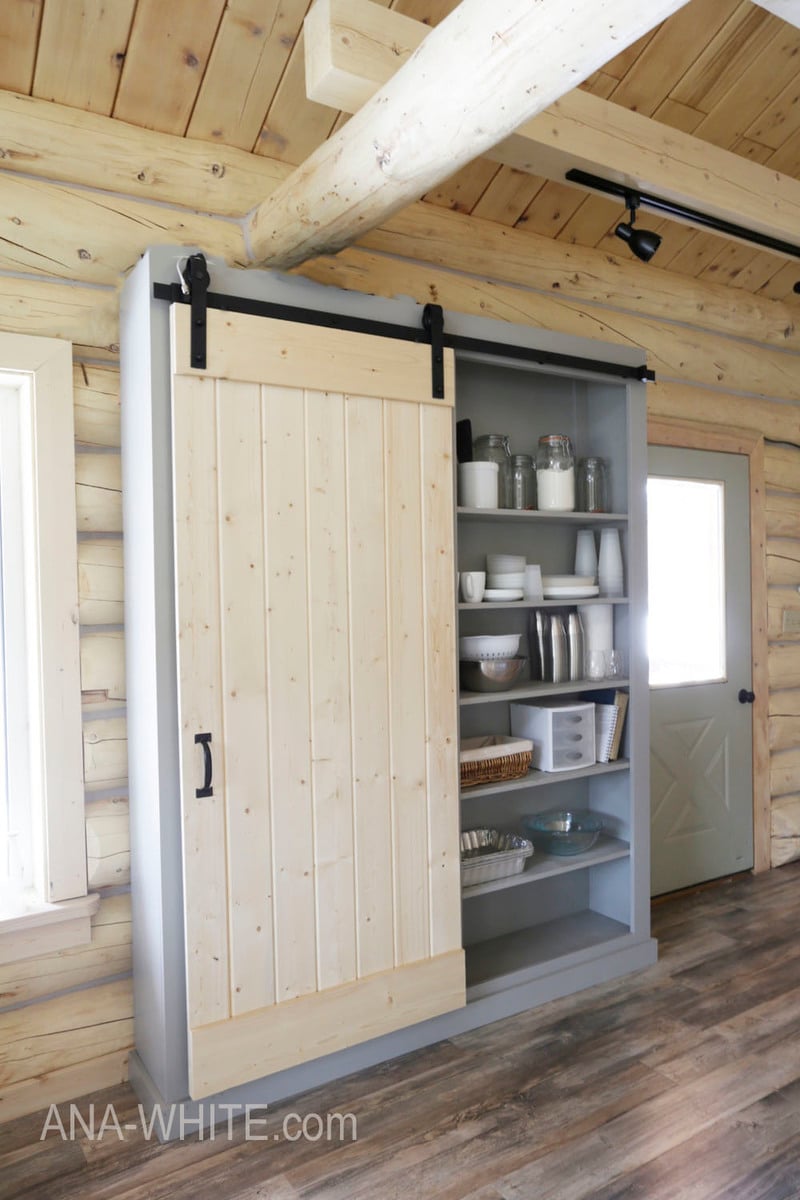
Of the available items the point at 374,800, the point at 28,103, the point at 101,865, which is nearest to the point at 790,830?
the point at 374,800

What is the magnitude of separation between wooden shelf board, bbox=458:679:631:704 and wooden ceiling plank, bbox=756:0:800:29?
1886mm

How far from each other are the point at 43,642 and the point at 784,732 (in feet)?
11.8

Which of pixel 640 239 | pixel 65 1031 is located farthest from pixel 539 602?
pixel 65 1031

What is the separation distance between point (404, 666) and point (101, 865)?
1054 mm

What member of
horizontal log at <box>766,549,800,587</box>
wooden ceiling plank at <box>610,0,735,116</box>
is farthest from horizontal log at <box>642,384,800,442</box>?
wooden ceiling plank at <box>610,0,735,116</box>

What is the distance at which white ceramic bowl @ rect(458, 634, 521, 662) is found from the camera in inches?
110

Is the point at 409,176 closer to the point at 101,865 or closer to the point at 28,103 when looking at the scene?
the point at 28,103

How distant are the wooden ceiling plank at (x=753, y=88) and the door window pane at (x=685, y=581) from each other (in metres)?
1.38

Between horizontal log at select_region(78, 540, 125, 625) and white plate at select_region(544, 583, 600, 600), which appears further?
white plate at select_region(544, 583, 600, 600)

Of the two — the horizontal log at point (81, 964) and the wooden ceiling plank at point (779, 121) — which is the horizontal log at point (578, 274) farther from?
the horizontal log at point (81, 964)

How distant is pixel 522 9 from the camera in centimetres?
147

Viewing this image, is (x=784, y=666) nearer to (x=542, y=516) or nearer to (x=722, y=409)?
(x=722, y=409)

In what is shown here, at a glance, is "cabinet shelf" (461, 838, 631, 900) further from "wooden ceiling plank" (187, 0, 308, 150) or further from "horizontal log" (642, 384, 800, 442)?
"wooden ceiling plank" (187, 0, 308, 150)

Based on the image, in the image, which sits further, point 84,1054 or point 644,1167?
point 84,1054
